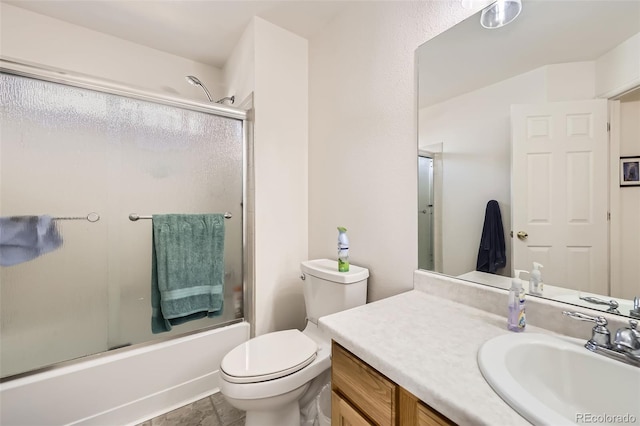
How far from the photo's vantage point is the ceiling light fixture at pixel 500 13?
2.87ft

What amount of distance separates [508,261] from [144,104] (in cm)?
197

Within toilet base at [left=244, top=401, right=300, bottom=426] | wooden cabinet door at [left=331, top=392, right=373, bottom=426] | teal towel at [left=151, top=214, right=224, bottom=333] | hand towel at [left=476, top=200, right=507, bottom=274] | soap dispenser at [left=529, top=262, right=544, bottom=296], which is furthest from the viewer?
teal towel at [left=151, top=214, right=224, bottom=333]

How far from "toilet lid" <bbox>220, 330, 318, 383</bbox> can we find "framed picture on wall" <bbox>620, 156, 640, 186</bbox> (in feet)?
3.92

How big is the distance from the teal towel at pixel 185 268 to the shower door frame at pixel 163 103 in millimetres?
136

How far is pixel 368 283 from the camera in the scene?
4.53 ft

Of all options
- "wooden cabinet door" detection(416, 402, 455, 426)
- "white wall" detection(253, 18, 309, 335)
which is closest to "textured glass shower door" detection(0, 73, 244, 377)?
"white wall" detection(253, 18, 309, 335)

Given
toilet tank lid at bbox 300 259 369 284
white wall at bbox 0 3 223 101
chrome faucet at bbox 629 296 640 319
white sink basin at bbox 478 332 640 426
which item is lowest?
white sink basin at bbox 478 332 640 426

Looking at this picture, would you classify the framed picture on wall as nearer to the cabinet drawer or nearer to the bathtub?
the cabinet drawer

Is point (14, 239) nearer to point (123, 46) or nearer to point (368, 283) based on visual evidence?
point (123, 46)

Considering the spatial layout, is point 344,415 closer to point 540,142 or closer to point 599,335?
point 599,335

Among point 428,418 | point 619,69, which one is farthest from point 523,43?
point 428,418

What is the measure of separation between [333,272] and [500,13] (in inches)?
48.4

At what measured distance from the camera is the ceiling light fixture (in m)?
0.87

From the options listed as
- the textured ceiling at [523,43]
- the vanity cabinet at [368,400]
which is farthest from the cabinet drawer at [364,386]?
the textured ceiling at [523,43]
